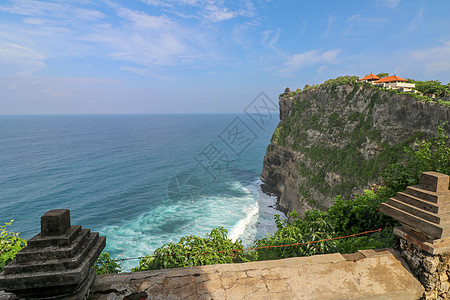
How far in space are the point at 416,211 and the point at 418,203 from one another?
18 cm

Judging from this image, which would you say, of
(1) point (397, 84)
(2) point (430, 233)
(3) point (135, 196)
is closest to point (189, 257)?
(2) point (430, 233)

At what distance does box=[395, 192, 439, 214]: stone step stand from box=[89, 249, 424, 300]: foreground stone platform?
3.66 ft

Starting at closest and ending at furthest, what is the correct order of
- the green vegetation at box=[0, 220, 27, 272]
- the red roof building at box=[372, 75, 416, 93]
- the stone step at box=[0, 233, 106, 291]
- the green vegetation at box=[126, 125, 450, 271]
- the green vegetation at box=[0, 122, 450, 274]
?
the stone step at box=[0, 233, 106, 291], the green vegetation at box=[0, 220, 27, 272], the green vegetation at box=[0, 122, 450, 274], the green vegetation at box=[126, 125, 450, 271], the red roof building at box=[372, 75, 416, 93]

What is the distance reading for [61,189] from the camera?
41.1 metres

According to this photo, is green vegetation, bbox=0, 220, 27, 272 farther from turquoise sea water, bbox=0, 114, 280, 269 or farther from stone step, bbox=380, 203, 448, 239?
turquoise sea water, bbox=0, 114, 280, 269

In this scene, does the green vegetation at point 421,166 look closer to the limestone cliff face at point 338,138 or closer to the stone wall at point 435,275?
the stone wall at point 435,275

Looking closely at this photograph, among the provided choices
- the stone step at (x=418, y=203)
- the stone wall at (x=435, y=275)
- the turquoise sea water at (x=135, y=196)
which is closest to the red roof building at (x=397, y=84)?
the turquoise sea water at (x=135, y=196)

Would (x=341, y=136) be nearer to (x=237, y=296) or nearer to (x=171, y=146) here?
(x=237, y=296)

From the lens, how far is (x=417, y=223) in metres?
4.03

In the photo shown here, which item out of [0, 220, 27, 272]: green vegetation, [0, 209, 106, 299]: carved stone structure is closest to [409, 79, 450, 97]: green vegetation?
[0, 209, 106, 299]: carved stone structure

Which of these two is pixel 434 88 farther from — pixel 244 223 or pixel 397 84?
pixel 244 223

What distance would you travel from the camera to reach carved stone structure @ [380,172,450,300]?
3.83 m

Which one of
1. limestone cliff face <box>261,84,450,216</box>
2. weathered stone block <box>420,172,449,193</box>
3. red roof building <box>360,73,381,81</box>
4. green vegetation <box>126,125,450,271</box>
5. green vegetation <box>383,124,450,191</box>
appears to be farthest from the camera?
red roof building <box>360,73,381,81</box>

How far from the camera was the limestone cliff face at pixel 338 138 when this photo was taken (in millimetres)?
27031
